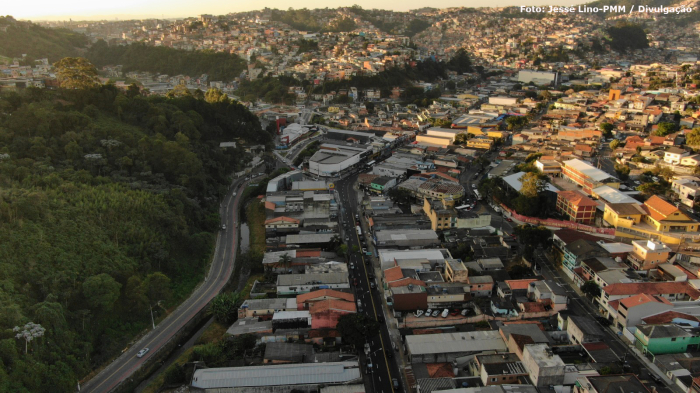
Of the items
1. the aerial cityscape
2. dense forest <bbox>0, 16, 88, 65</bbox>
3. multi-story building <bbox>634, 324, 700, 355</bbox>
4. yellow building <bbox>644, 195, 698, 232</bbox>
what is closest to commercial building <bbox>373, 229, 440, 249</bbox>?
the aerial cityscape

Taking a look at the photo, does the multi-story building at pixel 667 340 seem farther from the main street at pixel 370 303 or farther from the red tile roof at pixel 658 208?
the red tile roof at pixel 658 208

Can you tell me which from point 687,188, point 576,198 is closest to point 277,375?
point 576,198

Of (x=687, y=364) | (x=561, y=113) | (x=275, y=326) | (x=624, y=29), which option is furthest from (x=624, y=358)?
(x=624, y=29)

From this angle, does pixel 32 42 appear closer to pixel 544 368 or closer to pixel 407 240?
pixel 407 240

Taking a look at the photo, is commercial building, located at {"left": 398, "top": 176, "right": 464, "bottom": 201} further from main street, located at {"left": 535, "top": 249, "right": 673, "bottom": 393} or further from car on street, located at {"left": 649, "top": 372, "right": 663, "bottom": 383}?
car on street, located at {"left": 649, "top": 372, "right": 663, "bottom": 383}

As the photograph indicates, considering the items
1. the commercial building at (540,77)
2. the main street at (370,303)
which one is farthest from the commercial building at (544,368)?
the commercial building at (540,77)

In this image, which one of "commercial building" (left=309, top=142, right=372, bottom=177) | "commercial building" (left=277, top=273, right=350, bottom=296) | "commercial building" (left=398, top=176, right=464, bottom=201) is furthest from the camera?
"commercial building" (left=309, top=142, right=372, bottom=177)
